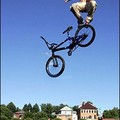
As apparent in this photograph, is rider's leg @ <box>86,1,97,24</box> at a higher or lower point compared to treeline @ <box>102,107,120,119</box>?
higher

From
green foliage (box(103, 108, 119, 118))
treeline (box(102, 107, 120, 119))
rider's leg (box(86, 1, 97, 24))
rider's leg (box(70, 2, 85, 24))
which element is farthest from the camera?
green foliage (box(103, 108, 119, 118))

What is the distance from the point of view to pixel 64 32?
82.8 ft

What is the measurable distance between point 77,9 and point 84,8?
0.44 m

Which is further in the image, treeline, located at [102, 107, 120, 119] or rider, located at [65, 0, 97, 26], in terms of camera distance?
treeline, located at [102, 107, 120, 119]

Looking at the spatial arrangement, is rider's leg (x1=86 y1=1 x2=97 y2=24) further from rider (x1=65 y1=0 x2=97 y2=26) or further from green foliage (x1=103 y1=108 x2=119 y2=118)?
green foliage (x1=103 y1=108 x2=119 y2=118)

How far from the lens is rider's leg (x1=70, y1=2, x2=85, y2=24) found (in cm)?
2369

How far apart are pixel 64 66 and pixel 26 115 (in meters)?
141

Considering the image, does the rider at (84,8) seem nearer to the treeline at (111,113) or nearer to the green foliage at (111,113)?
the treeline at (111,113)

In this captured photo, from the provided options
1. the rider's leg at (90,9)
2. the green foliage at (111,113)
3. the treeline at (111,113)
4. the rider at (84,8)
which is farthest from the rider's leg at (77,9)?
the green foliage at (111,113)

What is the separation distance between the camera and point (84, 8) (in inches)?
930

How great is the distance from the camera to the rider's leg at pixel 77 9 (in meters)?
23.7

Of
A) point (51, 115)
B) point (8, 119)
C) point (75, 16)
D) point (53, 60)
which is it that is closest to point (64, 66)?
point (53, 60)

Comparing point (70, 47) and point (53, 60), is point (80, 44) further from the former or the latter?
point (53, 60)

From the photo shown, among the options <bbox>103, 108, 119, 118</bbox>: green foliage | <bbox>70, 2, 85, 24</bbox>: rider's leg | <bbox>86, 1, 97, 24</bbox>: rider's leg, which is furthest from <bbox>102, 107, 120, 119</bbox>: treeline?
<bbox>86, 1, 97, 24</bbox>: rider's leg
